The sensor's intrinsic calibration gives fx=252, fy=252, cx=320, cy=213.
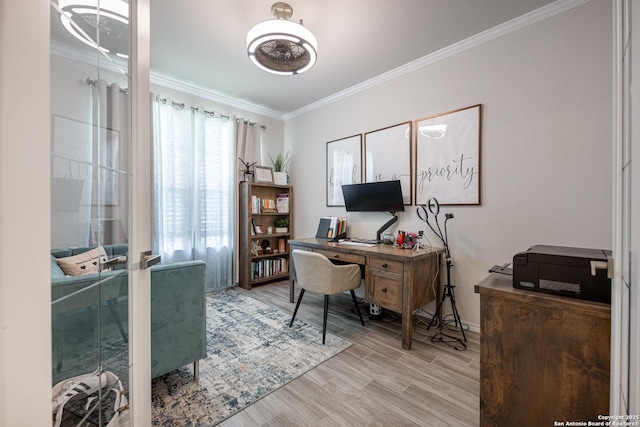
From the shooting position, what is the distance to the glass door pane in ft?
Answer: 2.06

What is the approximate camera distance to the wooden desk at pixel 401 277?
6.76 ft

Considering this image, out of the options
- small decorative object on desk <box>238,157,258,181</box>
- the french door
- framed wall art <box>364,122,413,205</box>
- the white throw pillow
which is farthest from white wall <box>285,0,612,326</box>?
the white throw pillow

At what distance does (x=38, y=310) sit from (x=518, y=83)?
3.01m

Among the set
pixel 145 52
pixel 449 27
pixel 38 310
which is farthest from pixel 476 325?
pixel 145 52

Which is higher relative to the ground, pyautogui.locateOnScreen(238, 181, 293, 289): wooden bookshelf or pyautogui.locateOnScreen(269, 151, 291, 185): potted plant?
pyautogui.locateOnScreen(269, 151, 291, 185): potted plant

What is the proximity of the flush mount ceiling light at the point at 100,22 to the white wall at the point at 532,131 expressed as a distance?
2.51 meters

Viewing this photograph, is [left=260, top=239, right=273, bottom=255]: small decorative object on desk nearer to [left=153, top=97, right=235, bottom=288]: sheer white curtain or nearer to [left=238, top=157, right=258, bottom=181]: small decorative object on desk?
[left=153, top=97, right=235, bottom=288]: sheer white curtain

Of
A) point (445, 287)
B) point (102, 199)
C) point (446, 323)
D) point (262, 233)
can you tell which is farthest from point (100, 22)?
point (262, 233)

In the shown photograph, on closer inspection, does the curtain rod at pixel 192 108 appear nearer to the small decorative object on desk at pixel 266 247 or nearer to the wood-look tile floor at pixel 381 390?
the small decorative object on desk at pixel 266 247

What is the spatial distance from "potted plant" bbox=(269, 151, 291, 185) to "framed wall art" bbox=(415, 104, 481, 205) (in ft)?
7.07

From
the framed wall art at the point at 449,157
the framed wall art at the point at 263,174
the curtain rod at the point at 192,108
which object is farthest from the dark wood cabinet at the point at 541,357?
the curtain rod at the point at 192,108

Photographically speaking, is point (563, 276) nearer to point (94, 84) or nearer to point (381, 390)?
point (381, 390)

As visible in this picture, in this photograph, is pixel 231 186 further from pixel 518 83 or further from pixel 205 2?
pixel 518 83

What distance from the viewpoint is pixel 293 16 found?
2068 mm
